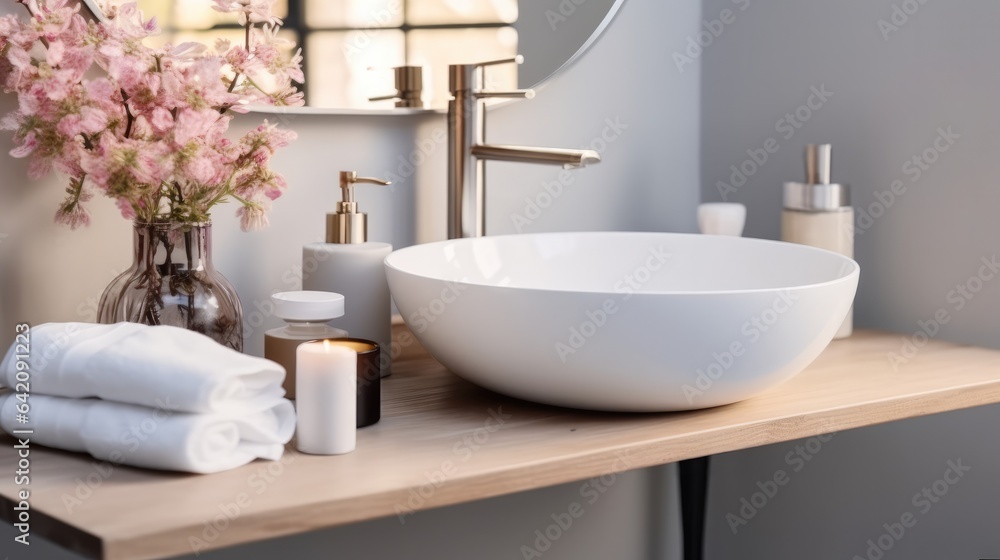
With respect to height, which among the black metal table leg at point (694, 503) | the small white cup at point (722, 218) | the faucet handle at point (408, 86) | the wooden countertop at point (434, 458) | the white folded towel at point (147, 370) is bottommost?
the black metal table leg at point (694, 503)

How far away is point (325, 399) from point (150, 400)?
0.45ft

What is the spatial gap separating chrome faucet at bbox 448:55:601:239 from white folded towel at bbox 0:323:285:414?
0.49m

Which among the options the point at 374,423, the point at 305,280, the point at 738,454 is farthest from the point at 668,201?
the point at 374,423

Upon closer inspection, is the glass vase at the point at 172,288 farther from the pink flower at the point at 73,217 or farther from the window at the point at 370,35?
the window at the point at 370,35

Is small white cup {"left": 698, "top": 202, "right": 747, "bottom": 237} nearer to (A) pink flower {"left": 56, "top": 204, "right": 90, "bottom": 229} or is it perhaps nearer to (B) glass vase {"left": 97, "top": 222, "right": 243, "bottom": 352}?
(B) glass vase {"left": 97, "top": 222, "right": 243, "bottom": 352}

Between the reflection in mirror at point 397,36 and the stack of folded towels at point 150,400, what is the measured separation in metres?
0.43

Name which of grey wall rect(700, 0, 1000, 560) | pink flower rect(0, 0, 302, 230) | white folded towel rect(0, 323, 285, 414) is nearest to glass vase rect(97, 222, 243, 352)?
pink flower rect(0, 0, 302, 230)

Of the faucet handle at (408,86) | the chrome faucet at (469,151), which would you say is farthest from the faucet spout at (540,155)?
the faucet handle at (408,86)

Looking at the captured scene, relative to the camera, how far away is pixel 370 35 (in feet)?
4.00

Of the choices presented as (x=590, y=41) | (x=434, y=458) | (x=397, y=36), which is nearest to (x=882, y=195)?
(x=590, y=41)

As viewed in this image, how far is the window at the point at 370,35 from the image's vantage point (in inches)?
43.5

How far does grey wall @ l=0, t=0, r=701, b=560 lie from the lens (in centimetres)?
106

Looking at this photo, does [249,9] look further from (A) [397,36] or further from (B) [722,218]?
(B) [722,218]

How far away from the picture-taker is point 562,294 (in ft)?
2.81
